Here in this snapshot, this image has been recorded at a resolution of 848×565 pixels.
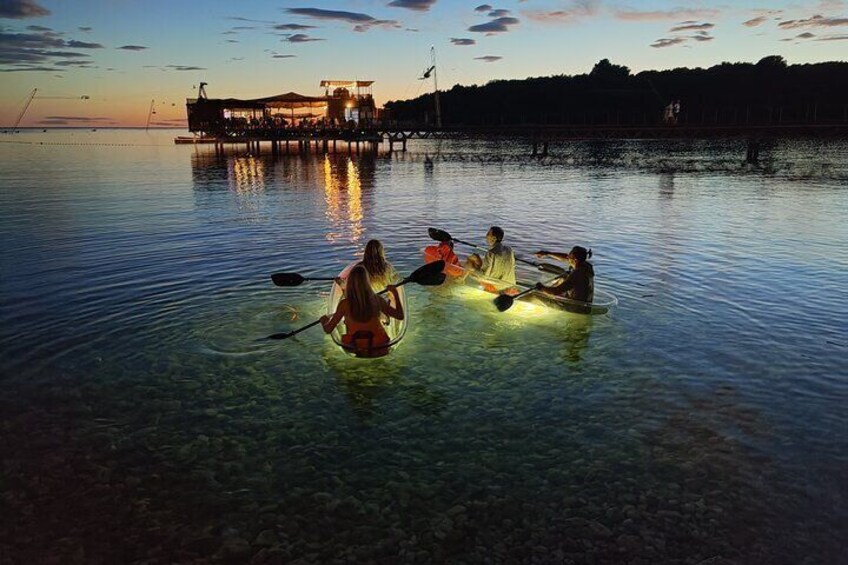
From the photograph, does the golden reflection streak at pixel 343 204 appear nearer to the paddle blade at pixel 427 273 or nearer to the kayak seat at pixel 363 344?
the paddle blade at pixel 427 273

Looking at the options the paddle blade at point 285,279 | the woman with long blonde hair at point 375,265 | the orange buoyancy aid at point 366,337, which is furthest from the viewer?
the paddle blade at point 285,279

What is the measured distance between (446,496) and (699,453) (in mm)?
3577

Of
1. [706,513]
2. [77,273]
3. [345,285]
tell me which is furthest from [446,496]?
[77,273]

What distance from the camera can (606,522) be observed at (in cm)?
629

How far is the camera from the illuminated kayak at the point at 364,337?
32.5ft

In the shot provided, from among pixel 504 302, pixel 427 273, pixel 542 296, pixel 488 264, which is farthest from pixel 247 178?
pixel 504 302

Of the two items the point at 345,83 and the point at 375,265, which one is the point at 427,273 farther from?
the point at 345,83

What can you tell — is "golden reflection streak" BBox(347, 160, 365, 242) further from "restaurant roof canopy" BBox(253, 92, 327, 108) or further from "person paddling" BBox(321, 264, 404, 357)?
"restaurant roof canopy" BBox(253, 92, 327, 108)

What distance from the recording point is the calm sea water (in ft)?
20.2

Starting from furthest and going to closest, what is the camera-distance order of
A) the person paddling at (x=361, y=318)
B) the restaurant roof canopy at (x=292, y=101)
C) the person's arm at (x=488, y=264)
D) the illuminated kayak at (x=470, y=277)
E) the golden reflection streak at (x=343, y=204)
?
the restaurant roof canopy at (x=292, y=101) → the golden reflection streak at (x=343, y=204) → the person's arm at (x=488, y=264) → the illuminated kayak at (x=470, y=277) → the person paddling at (x=361, y=318)

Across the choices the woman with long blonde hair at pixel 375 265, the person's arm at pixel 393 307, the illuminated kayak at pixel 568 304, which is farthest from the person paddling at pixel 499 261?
the person's arm at pixel 393 307

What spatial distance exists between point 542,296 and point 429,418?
5.52 metres

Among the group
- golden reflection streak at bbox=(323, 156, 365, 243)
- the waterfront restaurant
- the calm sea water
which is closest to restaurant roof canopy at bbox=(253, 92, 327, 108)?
the waterfront restaurant

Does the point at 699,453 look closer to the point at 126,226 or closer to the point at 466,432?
the point at 466,432
